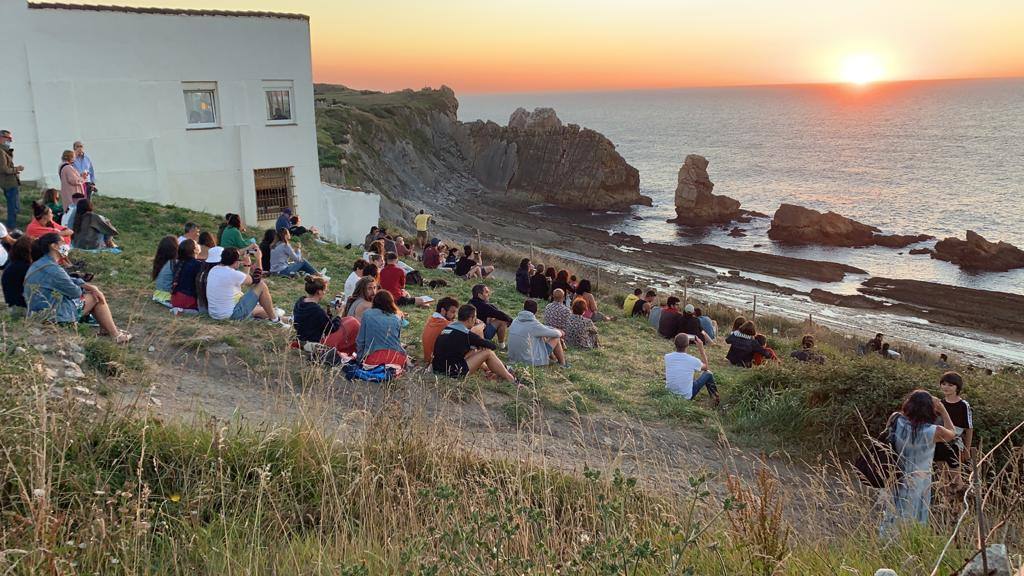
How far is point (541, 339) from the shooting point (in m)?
11.6

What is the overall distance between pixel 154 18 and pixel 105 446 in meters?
18.4

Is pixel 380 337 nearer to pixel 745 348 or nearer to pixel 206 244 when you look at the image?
pixel 206 244

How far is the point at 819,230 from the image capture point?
54312 mm

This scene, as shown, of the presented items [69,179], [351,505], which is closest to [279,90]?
[69,179]

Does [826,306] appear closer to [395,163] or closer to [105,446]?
[105,446]

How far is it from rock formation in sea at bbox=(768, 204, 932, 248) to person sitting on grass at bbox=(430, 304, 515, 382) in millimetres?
48843

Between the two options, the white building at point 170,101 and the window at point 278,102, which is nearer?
the white building at point 170,101

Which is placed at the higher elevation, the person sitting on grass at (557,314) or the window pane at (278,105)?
the window pane at (278,105)

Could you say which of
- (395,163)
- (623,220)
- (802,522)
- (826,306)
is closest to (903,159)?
(623,220)

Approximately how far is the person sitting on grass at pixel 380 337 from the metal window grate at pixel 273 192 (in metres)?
14.5

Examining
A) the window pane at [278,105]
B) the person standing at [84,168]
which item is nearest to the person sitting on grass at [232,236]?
the person standing at [84,168]

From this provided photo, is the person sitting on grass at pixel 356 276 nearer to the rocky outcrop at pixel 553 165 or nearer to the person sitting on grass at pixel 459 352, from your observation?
the person sitting on grass at pixel 459 352

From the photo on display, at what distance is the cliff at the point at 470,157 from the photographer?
66750mm

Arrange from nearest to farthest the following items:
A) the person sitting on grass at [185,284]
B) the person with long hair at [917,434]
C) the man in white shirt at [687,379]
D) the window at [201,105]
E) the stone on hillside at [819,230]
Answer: the person with long hair at [917,434], the man in white shirt at [687,379], the person sitting on grass at [185,284], the window at [201,105], the stone on hillside at [819,230]
